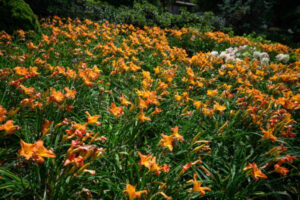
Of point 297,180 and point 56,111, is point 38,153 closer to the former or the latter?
point 56,111

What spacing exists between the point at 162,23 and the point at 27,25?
6.41 meters

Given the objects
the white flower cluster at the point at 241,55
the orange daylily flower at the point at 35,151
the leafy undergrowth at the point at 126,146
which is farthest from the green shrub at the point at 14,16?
the white flower cluster at the point at 241,55

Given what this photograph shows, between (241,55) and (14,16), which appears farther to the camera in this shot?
(241,55)

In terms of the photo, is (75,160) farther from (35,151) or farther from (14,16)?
(14,16)

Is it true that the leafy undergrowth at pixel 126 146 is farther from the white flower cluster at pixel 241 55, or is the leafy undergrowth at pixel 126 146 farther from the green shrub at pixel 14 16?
the white flower cluster at pixel 241 55

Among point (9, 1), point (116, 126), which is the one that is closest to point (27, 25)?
point (9, 1)

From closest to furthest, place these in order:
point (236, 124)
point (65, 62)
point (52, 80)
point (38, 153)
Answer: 1. point (38, 153)
2. point (236, 124)
3. point (52, 80)
4. point (65, 62)

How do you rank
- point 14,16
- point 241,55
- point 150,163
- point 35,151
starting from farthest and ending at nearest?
point 241,55 < point 14,16 < point 150,163 < point 35,151

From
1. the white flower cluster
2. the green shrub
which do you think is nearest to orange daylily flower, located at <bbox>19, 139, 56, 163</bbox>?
the green shrub

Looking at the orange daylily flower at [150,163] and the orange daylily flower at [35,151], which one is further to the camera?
the orange daylily flower at [150,163]

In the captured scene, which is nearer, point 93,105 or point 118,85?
point 93,105

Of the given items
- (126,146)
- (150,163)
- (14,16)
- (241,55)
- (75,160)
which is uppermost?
(14,16)

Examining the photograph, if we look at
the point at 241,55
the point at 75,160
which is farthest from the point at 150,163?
Result: the point at 241,55

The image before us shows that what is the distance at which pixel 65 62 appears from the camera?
11.4 ft
